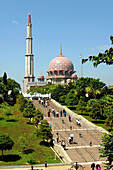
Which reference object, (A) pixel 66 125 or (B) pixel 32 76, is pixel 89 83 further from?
(B) pixel 32 76

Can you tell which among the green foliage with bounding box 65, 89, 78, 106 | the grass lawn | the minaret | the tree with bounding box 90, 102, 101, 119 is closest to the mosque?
the minaret

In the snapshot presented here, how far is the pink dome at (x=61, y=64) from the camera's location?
342ft

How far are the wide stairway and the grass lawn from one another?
2.24 metres

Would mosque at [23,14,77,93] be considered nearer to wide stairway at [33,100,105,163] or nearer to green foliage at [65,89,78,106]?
green foliage at [65,89,78,106]

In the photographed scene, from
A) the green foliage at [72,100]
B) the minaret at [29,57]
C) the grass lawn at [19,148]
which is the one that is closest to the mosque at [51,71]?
the minaret at [29,57]

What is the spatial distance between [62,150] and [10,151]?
16.6ft

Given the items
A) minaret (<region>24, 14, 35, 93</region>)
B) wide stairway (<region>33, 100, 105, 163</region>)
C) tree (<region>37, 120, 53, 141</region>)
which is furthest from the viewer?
minaret (<region>24, 14, 35, 93</region>)

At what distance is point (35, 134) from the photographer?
104 feet

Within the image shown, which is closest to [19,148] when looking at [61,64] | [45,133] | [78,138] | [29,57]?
[45,133]

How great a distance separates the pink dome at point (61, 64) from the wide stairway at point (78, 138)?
62.9 meters

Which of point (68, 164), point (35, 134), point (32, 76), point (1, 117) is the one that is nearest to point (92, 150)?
point (68, 164)

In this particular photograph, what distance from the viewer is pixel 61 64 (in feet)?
342

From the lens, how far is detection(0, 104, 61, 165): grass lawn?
2380 cm

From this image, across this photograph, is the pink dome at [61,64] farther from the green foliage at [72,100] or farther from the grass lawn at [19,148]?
the grass lawn at [19,148]
